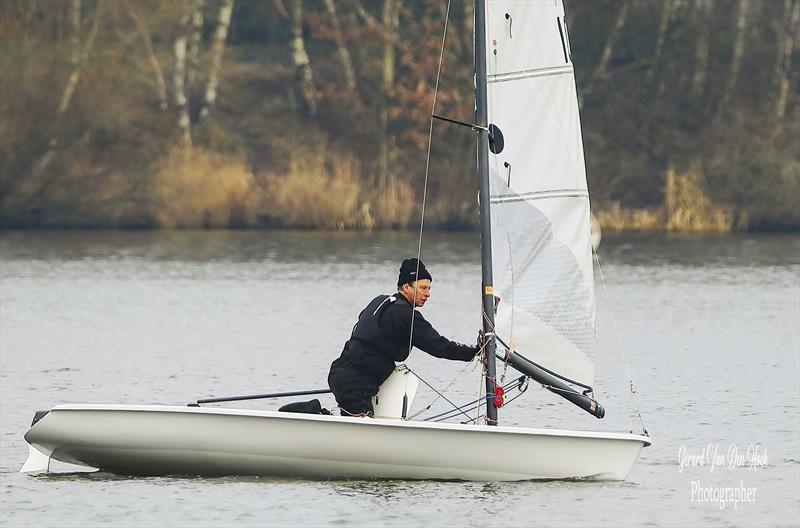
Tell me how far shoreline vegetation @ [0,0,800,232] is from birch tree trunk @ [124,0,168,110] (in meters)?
0.07

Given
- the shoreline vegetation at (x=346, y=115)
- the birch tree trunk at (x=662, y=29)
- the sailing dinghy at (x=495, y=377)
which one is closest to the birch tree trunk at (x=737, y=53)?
→ the shoreline vegetation at (x=346, y=115)

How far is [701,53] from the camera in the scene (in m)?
47.8

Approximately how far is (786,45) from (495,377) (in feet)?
118

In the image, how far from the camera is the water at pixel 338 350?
11.8 meters

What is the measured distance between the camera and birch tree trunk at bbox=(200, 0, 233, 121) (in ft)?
148

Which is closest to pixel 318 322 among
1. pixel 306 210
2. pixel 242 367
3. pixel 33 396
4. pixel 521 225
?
pixel 242 367

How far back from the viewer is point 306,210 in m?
43.1

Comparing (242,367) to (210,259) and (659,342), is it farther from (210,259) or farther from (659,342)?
(210,259)

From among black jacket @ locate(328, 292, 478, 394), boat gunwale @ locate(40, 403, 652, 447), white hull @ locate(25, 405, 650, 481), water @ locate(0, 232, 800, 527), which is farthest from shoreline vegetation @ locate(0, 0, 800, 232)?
black jacket @ locate(328, 292, 478, 394)

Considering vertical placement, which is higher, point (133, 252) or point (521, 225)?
point (521, 225)

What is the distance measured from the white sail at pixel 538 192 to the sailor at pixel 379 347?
0.68m

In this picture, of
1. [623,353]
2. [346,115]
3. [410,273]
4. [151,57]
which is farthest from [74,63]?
[410,273]

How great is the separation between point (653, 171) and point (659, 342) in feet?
80.7

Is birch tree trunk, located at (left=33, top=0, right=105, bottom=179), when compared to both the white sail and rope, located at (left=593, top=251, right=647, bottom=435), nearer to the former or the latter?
rope, located at (left=593, top=251, right=647, bottom=435)
